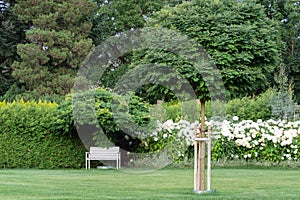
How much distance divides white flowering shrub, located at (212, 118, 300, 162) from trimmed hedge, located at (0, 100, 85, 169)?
3864 mm

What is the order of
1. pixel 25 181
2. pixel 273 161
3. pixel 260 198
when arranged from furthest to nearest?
pixel 273 161 < pixel 25 181 < pixel 260 198

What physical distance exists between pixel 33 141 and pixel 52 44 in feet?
45.0

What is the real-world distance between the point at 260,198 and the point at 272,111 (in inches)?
354

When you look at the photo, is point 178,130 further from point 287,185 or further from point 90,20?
point 90,20

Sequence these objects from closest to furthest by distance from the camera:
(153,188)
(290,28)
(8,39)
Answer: (153,188), (290,28), (8,39)

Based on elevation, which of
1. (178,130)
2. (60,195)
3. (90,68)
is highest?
(90,68)

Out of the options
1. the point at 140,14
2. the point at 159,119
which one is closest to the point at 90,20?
the point at 140,14

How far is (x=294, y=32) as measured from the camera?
1136 inches

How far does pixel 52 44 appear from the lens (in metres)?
26.6

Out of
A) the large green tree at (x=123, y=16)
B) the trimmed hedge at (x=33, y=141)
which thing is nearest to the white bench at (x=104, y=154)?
the trimmed hedge at (x=33, y=141)

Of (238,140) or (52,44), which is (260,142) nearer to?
(238,140)

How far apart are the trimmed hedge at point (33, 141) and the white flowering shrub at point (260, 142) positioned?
12.7 feet

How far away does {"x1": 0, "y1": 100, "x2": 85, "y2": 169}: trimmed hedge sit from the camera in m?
13.5

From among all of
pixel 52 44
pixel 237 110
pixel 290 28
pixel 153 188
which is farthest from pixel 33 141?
pixel 290 28
